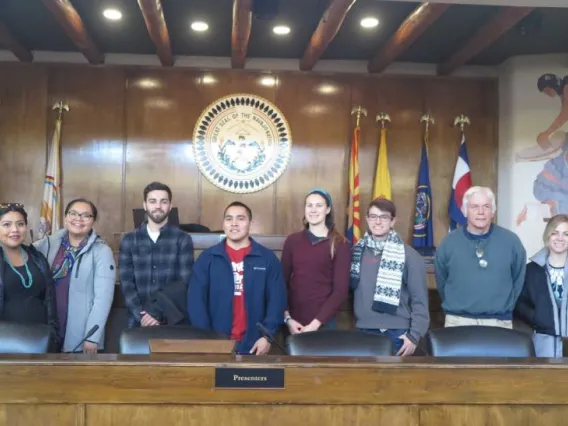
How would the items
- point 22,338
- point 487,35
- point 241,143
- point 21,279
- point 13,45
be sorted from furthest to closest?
point 241,143 < point 13,45 < point 487,35 < point 21,279 < point 22,338

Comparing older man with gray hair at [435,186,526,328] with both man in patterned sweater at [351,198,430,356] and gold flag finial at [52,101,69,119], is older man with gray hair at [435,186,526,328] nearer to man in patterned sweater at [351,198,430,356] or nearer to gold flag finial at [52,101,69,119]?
man in patterned sweater at [351,198,430,356]

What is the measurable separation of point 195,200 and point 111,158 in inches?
36.1

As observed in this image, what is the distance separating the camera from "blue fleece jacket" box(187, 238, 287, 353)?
9.39ft

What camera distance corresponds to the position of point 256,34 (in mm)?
5574

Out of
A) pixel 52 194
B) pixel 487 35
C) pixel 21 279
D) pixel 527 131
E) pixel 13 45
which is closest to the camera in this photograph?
pixel 21 279

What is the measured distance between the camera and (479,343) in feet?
7.61

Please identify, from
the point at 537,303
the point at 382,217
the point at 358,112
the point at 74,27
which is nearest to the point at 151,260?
the point at 382,217

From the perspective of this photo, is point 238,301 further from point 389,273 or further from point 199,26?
point 199,26

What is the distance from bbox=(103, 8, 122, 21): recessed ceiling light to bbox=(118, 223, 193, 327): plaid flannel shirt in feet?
8.74

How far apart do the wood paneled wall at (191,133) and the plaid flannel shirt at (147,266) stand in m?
3.16

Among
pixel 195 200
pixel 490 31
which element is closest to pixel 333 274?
pixel 490 31

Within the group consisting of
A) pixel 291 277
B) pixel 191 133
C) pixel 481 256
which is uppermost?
pixel 191 133

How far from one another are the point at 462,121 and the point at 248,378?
5.13m

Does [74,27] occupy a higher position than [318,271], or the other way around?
[74,27]
